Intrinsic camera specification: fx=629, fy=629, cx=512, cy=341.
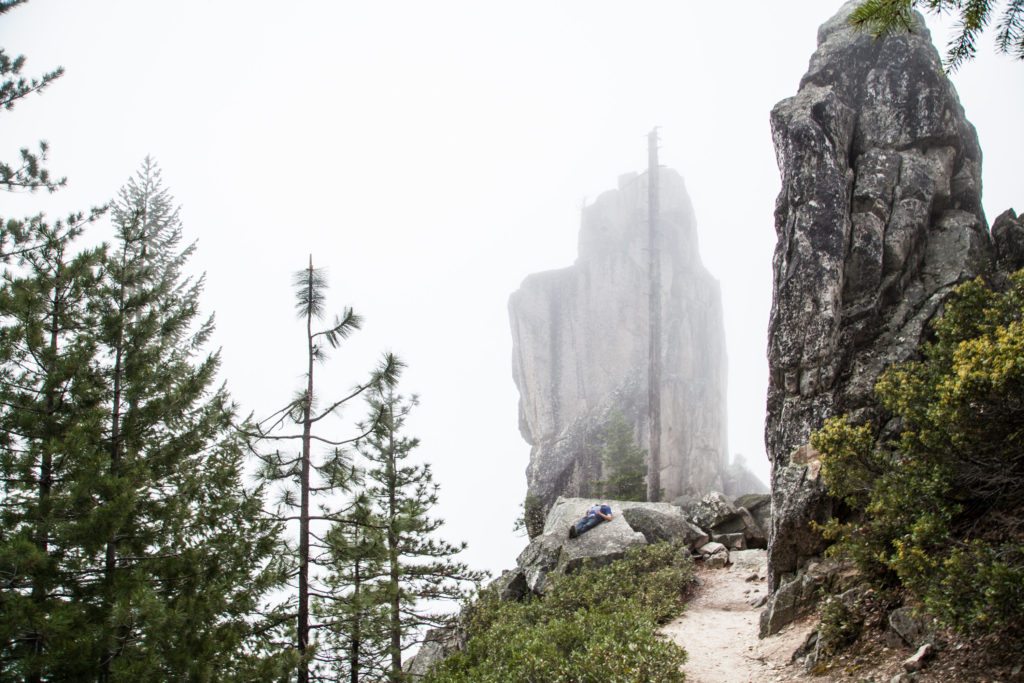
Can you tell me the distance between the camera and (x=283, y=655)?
801 cm

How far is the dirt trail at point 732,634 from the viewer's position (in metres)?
9.37

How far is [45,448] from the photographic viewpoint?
8164 mm

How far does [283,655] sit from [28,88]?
10.3 meters

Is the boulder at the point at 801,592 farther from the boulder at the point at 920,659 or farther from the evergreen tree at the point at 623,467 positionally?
the evergreen tree at the point at 623,467

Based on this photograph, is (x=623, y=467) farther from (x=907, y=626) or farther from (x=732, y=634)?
(x=907, y=626)

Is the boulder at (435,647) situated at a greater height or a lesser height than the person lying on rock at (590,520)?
lesser

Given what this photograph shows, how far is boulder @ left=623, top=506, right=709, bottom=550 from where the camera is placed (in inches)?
740

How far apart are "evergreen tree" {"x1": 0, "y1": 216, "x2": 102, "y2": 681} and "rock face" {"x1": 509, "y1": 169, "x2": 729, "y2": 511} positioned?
94.6ft

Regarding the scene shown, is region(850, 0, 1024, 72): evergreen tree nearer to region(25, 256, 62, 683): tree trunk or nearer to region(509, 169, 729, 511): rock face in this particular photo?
region(25, 256, 62, 683): tree trunk

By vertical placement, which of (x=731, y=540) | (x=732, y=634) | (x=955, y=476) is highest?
(x=955, y=476)

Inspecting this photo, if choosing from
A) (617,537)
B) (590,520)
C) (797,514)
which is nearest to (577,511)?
(590,520)

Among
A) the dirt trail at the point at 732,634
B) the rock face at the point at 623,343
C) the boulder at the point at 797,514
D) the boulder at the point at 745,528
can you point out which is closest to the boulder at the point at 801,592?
the dirt trail at the point at 732,634

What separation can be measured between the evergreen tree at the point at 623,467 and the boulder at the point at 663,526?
806 centimetres

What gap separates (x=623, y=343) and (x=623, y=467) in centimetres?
1318
